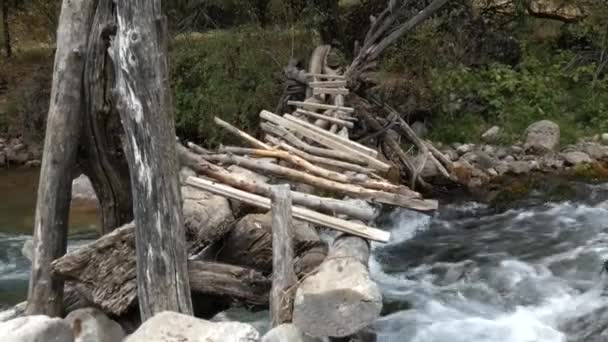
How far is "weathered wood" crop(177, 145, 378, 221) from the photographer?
4.93m

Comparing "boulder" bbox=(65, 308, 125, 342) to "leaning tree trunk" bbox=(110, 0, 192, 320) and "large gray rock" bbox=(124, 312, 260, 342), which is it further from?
"large gray rock" bbox=(124, 312, 260, 342)

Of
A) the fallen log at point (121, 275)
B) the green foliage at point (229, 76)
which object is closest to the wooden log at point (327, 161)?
the fallen log at point (121, 275)

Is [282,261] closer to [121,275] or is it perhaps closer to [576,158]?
[121,275]

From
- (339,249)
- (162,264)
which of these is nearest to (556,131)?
(339,249)

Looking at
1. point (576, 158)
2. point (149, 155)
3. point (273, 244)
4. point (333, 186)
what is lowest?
point (576, 158)

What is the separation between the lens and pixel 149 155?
420cm

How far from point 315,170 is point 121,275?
189cm

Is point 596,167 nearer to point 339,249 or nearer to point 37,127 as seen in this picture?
point 339,249

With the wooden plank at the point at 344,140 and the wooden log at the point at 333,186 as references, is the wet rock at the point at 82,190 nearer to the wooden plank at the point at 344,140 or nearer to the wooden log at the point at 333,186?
the wooden plank at the point at 344,140

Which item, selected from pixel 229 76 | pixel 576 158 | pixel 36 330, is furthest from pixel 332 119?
pixel 229 76

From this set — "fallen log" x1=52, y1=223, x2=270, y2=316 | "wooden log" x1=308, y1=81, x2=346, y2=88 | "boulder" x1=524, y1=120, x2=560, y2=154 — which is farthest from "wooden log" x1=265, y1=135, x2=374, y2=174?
"boulder" x1=524, y1=120, x2=560, y2=154

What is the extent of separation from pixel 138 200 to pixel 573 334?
134 inches

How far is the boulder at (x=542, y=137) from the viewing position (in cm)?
1125

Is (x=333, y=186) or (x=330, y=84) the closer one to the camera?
Result: (x=333, y=186)
